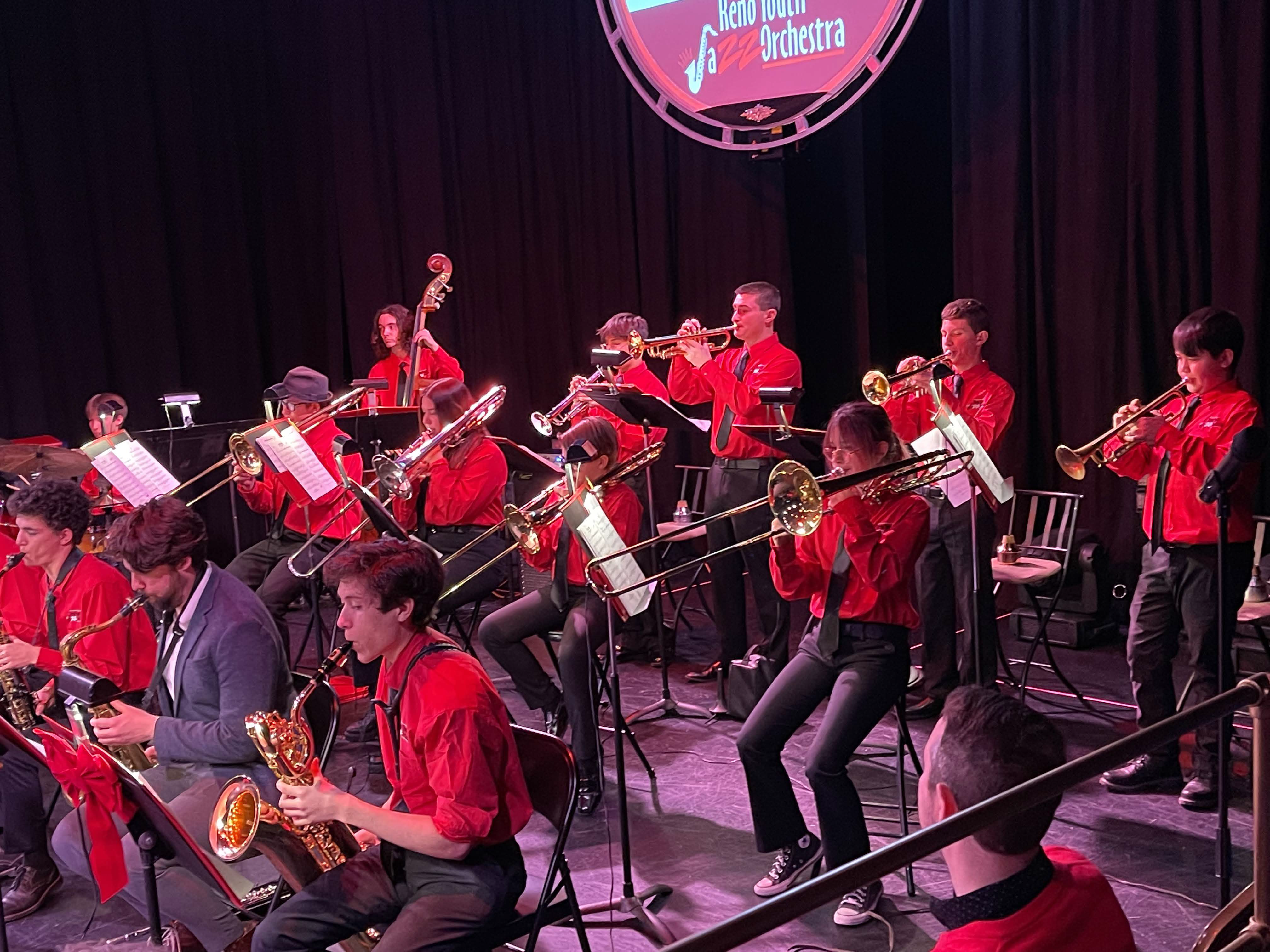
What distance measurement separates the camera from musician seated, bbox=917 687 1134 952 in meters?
1.81

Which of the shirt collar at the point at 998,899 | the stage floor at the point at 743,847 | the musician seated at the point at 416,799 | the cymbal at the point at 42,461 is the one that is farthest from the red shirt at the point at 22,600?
the shirt collar at the point at 998,899

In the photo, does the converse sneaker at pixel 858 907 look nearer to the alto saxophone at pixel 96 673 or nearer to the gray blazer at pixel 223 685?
the gray blazer at pixel 223 685

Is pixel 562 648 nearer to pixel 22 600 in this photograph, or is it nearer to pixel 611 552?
pixel 611 552

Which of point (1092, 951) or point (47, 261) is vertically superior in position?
point (47, 261)

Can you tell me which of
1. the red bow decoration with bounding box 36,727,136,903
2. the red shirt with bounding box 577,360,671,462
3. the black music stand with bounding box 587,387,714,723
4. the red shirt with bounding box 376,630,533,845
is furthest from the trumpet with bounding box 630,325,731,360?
the red bow decoration with bounding box 36,727,136,903

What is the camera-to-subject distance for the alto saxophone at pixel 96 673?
3.24 metres

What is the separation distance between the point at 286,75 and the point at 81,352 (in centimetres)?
256

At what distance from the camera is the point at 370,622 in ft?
9.45

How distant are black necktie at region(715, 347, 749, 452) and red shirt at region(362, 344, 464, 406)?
2.36 meters

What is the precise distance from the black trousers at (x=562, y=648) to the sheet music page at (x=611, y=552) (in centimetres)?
83

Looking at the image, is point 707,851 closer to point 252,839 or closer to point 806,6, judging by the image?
point 252,839

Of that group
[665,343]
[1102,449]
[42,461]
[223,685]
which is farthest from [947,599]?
[42,461]

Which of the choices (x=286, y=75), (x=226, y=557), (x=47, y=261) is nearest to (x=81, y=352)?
(x=47, y=261)

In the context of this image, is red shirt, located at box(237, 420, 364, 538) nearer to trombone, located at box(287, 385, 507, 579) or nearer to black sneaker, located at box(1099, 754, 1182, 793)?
trombone, located at box(287, 385, 507, 579)
